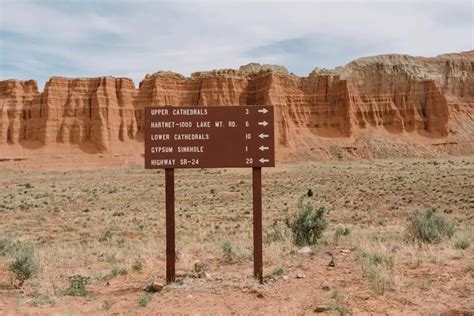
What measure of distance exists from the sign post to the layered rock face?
2637 inches

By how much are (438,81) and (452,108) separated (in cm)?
740

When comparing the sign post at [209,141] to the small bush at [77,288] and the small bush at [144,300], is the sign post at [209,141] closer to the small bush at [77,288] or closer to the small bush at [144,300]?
the small bush at [144,300]

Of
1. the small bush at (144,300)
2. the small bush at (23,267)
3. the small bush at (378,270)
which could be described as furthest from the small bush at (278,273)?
the small bush at (23,267)

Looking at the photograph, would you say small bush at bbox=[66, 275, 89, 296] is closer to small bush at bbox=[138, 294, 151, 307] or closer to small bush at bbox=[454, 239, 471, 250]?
small bush at bbox=[138, 294, 151, 307]

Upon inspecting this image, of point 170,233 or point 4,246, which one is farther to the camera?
point 4,246

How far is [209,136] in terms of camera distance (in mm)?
7961

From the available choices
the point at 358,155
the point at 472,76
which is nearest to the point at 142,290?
the point at 358,155

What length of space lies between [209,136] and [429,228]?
228 inches

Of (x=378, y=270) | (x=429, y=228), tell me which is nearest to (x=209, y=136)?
(x=378, y=270)

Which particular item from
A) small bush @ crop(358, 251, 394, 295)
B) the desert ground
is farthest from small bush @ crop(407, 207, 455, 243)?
small bush @ crop(358, 251, 394, 295)

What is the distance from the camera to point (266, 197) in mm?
25375

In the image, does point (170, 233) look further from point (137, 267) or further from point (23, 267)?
point (23, 267)

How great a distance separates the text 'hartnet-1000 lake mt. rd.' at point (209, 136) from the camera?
7859mm

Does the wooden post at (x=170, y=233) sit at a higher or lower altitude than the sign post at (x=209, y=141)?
lower
